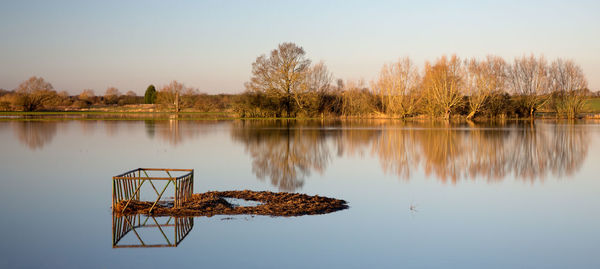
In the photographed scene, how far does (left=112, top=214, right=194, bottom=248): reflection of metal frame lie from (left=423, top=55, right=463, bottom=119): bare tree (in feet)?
164

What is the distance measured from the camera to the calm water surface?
756 cm

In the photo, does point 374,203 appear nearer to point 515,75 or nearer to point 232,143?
point 232,143

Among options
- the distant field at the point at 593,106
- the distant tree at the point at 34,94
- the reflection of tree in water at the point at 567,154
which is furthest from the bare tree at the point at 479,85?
the distant tree at the point at 34,94

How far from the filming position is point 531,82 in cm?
6366

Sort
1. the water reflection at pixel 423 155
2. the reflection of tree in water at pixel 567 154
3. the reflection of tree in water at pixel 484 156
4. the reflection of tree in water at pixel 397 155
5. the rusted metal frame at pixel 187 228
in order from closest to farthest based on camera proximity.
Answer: the rusted metal frame at pixel 187 228
the water reflection at pixel 423 155
the reflection of tree in water at pixel 484 156
the reflection of tree in water at pixel 397 155
the reflection of tree in water at pixel 567 154

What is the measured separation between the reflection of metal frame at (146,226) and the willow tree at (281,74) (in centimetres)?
5244

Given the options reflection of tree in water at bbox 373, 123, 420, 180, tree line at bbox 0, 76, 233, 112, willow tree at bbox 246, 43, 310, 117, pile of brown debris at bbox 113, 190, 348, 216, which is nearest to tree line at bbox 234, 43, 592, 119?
willow tree at bbox 246, 43, 310, 117

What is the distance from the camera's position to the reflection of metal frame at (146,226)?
26.9 feet

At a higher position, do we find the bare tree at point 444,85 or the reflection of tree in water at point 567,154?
the bare tree at point 444,85

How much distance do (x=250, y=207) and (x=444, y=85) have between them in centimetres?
4954

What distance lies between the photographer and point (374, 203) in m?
11.6

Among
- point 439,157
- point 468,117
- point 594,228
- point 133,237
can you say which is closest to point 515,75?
point 468,117

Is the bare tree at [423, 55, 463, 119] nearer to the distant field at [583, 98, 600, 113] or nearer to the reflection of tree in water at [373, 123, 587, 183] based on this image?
the distant field at [583, 98, 600, 113]

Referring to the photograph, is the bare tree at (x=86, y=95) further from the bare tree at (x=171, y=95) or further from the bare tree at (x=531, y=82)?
the bare tree at (x=531, y=82)
